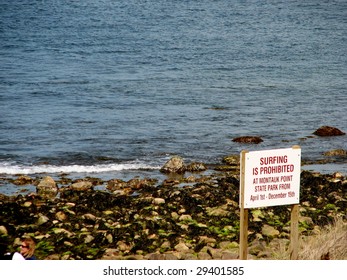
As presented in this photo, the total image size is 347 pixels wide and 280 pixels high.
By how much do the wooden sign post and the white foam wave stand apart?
12.5 metres

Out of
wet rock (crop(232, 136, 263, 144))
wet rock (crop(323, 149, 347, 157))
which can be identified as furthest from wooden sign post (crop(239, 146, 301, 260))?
wet rock (crop(232, 136, 263, 144))

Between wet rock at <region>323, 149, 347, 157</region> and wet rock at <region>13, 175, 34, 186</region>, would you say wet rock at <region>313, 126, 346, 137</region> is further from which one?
wet rock at <region>13, 175, 34, 186</region>

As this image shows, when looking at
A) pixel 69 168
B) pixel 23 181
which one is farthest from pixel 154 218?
pixel 69 168

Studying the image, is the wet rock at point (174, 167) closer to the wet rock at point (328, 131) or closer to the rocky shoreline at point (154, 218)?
the rocky shoreline at point (154, 218)

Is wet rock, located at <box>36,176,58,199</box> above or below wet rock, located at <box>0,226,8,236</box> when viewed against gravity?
below

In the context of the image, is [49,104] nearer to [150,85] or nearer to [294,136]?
[150,85]

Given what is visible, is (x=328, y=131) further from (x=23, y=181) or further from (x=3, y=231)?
(x=3, y=231)

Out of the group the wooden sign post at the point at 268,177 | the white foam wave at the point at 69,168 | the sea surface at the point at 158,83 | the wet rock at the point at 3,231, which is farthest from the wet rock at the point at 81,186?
the wooden sign post at the point at 268,177

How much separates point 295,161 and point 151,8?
7704cm

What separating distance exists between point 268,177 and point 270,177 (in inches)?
1.1

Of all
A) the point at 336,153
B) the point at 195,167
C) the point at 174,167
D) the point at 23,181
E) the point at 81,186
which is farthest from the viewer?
the point at 336,153

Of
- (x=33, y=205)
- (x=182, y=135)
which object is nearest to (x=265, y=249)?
(x=33, y=205)

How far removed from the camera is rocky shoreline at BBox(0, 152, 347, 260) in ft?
45.9

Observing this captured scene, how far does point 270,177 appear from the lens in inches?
419
